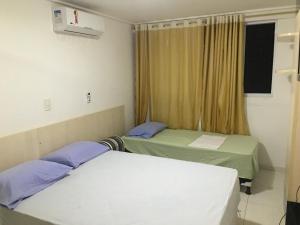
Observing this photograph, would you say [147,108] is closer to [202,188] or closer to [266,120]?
[266,120]

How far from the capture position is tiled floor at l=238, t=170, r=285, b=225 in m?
2.57

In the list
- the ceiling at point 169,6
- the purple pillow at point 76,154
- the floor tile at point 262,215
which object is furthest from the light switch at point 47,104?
the floor tile at point 262,215

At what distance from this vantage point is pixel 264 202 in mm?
2896

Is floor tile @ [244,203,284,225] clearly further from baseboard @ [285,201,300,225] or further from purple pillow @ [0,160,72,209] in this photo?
purple pillow @ [0,160,72,209]

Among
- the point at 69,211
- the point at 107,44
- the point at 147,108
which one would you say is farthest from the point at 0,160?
the point at 147,108

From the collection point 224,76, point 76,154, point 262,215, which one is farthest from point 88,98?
point 262,215

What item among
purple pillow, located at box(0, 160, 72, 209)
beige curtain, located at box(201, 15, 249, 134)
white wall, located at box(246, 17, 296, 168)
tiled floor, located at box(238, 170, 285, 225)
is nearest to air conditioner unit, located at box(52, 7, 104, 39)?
purple pillow, located at box(0, 160, 72, 209)

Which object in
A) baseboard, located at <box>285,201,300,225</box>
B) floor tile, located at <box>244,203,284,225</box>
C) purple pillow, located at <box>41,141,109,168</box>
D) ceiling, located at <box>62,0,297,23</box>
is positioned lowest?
floor tile, located at <box>244,203,284,225</box>

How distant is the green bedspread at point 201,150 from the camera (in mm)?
2994

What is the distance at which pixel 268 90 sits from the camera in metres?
3.70

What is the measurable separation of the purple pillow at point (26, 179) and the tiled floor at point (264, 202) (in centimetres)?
187

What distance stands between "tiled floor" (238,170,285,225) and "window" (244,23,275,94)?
128cm

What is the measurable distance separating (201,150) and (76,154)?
153cm

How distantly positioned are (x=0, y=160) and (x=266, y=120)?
3433 millimetres
